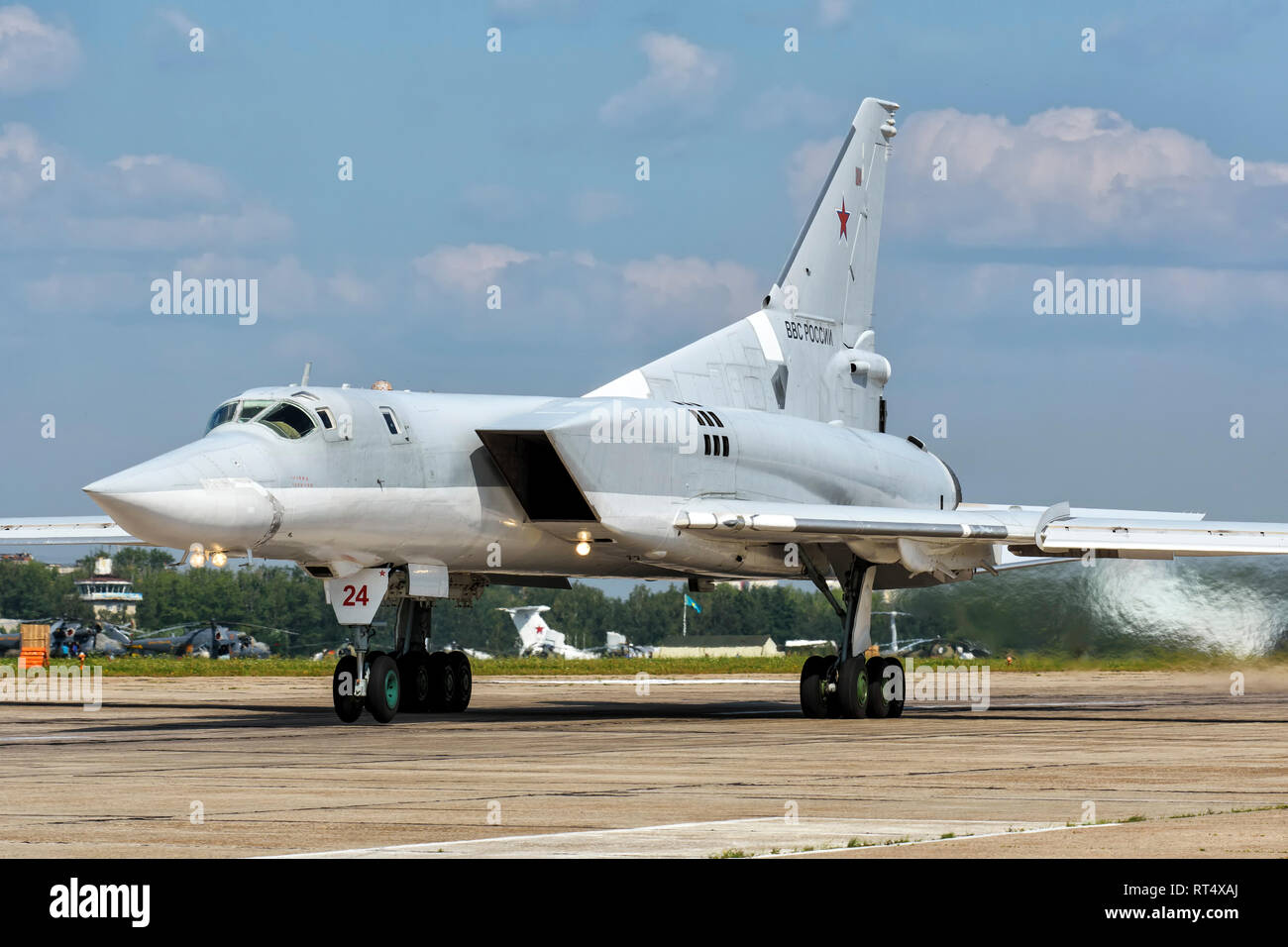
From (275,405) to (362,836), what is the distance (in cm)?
892

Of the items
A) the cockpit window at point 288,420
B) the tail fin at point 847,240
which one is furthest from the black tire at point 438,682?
the tail fin at point 847,240

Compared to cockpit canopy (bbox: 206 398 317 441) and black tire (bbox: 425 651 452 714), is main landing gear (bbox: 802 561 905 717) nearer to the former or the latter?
black tire (bbox: 425 651 452 714)

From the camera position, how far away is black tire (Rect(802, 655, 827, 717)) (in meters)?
20.9

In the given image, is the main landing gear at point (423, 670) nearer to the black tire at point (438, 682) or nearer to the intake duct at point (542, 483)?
the black tire at point (438, 682)

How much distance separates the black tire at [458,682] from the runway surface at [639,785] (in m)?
0.62

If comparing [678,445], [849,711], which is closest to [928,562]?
[849,711]

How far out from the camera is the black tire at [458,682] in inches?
830

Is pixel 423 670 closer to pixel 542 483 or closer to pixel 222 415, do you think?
pixel 542 483

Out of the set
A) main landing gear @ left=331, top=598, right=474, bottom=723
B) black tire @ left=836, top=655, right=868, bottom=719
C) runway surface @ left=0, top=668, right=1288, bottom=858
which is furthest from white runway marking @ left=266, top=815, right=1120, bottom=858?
black tire @ left=836, top=655, right=868, bottom=719

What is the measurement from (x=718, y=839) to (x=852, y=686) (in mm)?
12675

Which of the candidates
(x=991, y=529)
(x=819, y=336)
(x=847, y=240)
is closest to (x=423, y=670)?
(x=991, y=529)

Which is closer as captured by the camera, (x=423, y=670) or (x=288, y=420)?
(x=288, y=420)

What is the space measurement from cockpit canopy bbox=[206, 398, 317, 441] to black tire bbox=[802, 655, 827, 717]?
23.7 feet

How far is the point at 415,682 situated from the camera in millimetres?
20656
